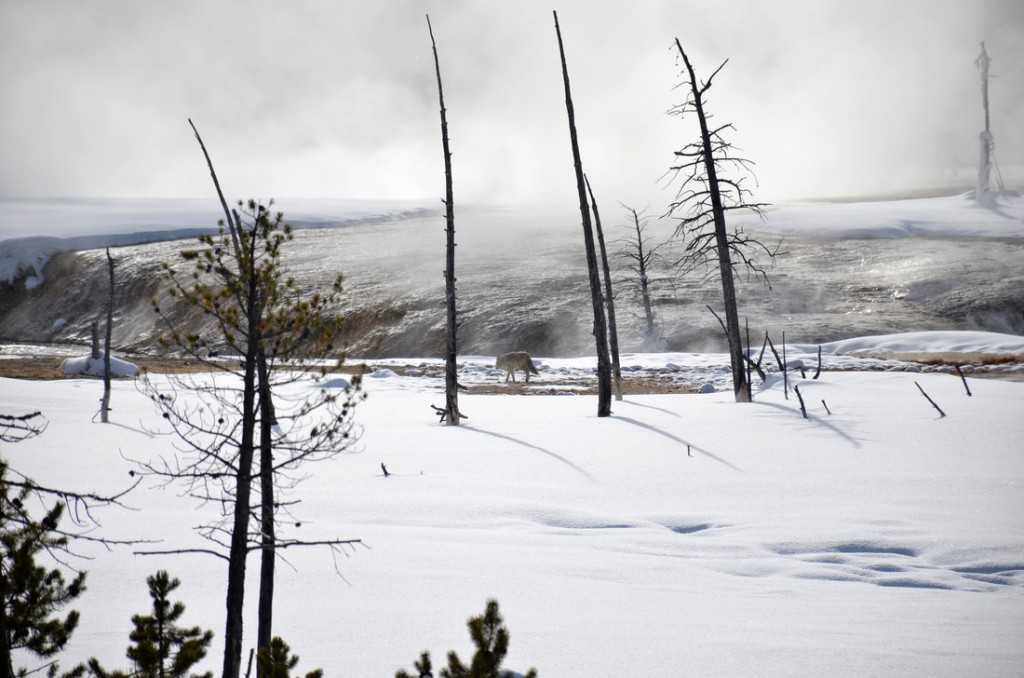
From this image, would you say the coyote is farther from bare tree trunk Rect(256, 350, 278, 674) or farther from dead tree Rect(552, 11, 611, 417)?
bare tree trunk Rect(256, 350, 278, 674)

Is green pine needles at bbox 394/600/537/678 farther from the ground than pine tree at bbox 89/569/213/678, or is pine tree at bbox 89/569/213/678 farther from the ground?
green pine needles at bbox 394/600/537/678

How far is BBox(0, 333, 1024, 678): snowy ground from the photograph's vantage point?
468cm

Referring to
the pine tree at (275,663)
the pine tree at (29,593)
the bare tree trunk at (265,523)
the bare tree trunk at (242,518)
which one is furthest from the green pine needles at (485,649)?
the pine tree at (29,593)

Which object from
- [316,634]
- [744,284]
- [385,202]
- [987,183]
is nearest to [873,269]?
[744,284]

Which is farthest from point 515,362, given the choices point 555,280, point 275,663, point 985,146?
point 985,146

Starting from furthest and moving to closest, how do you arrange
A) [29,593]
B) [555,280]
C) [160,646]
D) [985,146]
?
[985,146]
[555,280]
[29,593]
[160,646]

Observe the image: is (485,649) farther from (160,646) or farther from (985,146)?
(985,146)

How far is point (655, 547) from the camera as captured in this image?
22.1 ft

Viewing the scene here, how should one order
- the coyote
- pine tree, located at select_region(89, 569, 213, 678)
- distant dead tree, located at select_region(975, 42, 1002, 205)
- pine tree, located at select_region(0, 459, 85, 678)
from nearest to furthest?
pine tree, located at select_region(89, 569, 213, 678) < pine tree, located at select_region(0, 459, 85, 678) < the coyote < distant dead tree, located at select_region(975, 42, 1002, 205)

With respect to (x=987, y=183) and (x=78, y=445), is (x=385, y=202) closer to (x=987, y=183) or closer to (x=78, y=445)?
(x=987, y=183)

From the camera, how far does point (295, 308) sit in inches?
177

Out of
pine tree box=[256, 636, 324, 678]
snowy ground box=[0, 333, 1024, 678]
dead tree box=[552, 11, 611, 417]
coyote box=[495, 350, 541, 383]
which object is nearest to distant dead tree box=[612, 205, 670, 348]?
coyote box=[495, 350, 541, 383]

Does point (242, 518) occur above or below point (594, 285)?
below

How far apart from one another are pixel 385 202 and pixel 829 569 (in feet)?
324
